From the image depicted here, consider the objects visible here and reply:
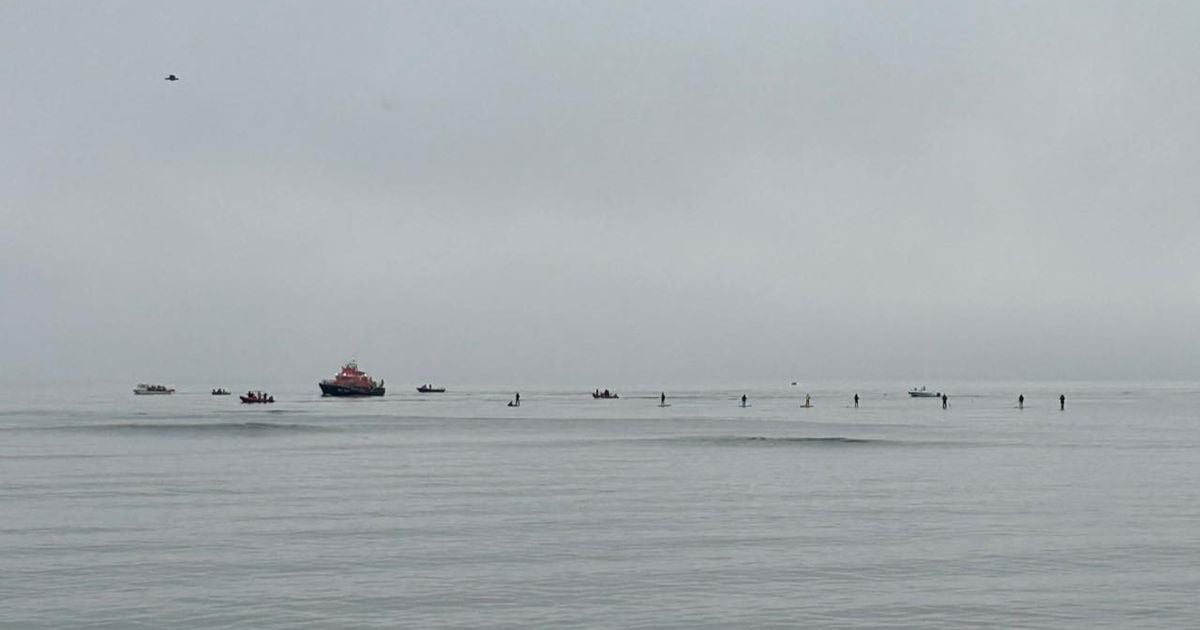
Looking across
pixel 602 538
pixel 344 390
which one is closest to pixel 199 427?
pixel 602 538

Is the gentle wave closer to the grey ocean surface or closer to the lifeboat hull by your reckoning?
the grey ocean surface

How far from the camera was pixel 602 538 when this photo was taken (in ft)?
106

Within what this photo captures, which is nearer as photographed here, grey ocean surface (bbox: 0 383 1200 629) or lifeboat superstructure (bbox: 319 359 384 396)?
grey ocean surface (bbox: 0 383 1200 629)

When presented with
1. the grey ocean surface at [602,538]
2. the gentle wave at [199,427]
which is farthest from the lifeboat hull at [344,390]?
the grey ocean surface at [602,538]

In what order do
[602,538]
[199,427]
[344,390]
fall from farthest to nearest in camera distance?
[344,390]
[199,427]
[602,538]

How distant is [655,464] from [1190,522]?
94.2 ft

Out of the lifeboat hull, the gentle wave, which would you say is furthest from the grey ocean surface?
the lifeboat hull

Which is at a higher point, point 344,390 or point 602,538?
point 344,390

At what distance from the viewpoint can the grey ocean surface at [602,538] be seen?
23141mm

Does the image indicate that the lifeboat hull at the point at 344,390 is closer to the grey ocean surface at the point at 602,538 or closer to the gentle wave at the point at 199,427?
the gentle wave at the point at 199,427

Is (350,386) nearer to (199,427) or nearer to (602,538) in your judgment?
(199,427)

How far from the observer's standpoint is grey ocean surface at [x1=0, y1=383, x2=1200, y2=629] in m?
23.1

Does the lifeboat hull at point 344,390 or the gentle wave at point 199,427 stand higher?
the lifeboat hull at point 344,390

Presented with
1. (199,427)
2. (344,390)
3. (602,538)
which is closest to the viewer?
(602,538)
